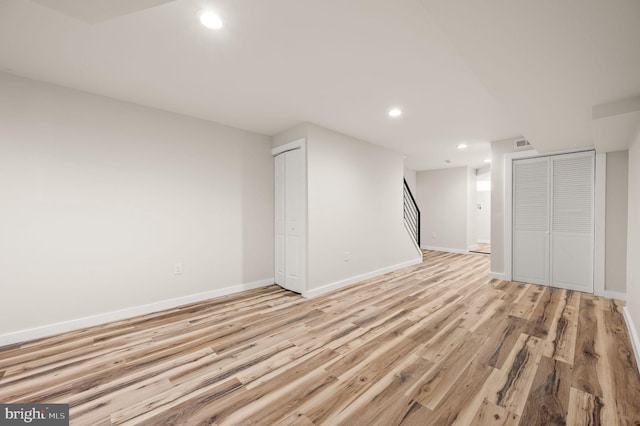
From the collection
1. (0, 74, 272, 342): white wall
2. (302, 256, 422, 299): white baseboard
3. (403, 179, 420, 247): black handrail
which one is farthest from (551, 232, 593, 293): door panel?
(0, 74, 272, 342): white wall

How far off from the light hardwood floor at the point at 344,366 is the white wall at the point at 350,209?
896 millimetres

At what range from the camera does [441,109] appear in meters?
3.24

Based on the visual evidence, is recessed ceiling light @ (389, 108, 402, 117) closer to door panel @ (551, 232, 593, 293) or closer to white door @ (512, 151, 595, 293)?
white door @ (512, 151, 595, 293)

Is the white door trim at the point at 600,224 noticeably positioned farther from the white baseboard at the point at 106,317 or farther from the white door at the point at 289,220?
the white baseboard at the point at 106,317

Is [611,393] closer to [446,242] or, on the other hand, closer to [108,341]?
[108,341]

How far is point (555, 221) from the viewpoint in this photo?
4.06 meters

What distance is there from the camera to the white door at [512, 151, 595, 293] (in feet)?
12.5

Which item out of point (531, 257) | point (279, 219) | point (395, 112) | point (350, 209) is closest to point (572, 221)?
point (531, 257)

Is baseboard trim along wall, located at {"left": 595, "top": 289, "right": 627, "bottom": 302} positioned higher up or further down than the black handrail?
further down

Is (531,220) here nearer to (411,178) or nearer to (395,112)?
(395,112)

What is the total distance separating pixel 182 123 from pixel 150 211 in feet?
4.11

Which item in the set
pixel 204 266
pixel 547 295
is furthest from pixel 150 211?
pixel 547 295

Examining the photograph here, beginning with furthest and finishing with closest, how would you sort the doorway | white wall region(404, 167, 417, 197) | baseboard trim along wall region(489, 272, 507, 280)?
white wall region(404, 167, 417, 197)
baseboard trim along wall region(489, 272, 507, 280)
the doorway

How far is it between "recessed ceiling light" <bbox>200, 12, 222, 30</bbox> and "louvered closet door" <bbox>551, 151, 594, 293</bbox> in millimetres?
5074
